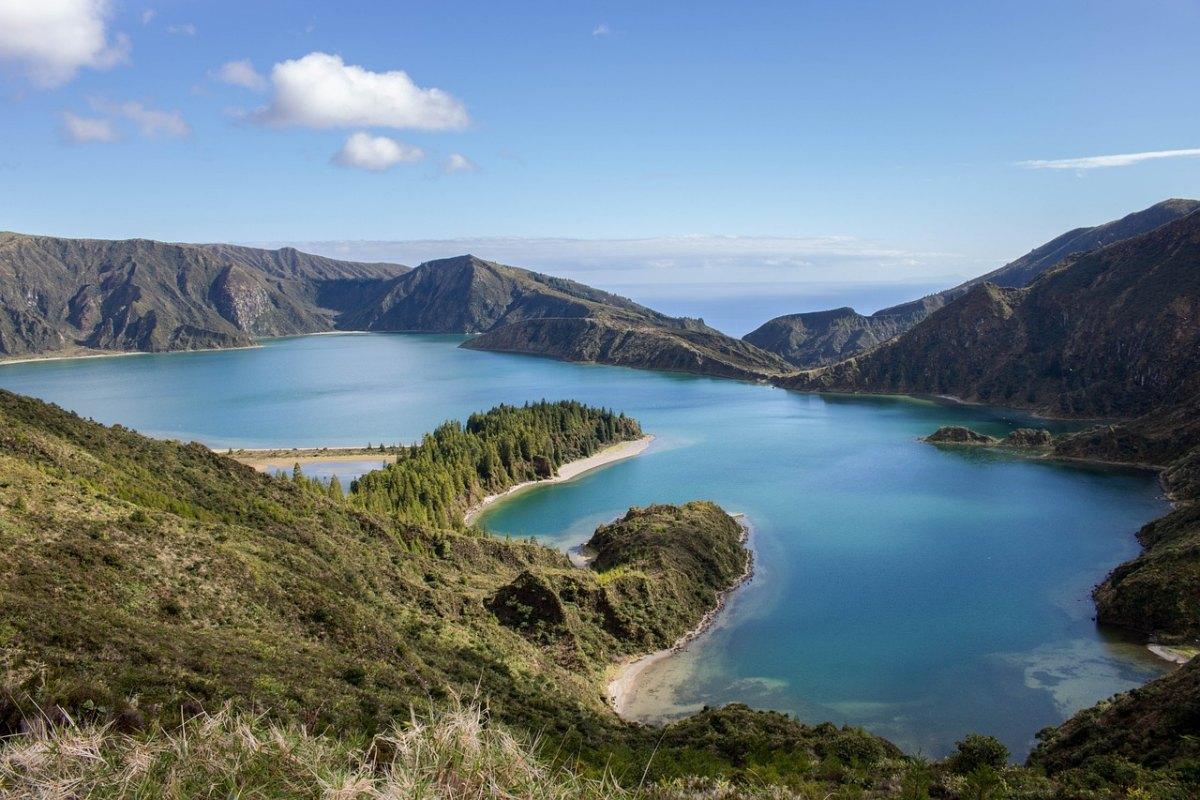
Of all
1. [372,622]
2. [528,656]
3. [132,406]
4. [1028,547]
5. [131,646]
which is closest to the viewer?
[131,646]

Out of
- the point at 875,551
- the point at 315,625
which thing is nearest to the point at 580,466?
the point at 875,551

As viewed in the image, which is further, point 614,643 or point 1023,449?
point 1023,449

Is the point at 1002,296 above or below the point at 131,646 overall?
above

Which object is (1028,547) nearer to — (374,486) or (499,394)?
(374,486)

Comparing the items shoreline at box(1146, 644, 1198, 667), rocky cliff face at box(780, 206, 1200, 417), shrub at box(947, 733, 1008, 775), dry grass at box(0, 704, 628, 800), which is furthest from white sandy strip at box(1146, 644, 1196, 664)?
rocky cliff face at box(780, 206, 1200, 417)

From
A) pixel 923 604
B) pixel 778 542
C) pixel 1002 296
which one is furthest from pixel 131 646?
pixel 1002 296

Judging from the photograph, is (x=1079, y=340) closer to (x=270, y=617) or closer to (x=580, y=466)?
(x=580, y=466)

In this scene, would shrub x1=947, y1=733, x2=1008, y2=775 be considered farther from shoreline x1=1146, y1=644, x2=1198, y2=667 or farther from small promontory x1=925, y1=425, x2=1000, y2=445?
small promontory x1=925, y1=425, x2=1000, y2=445
